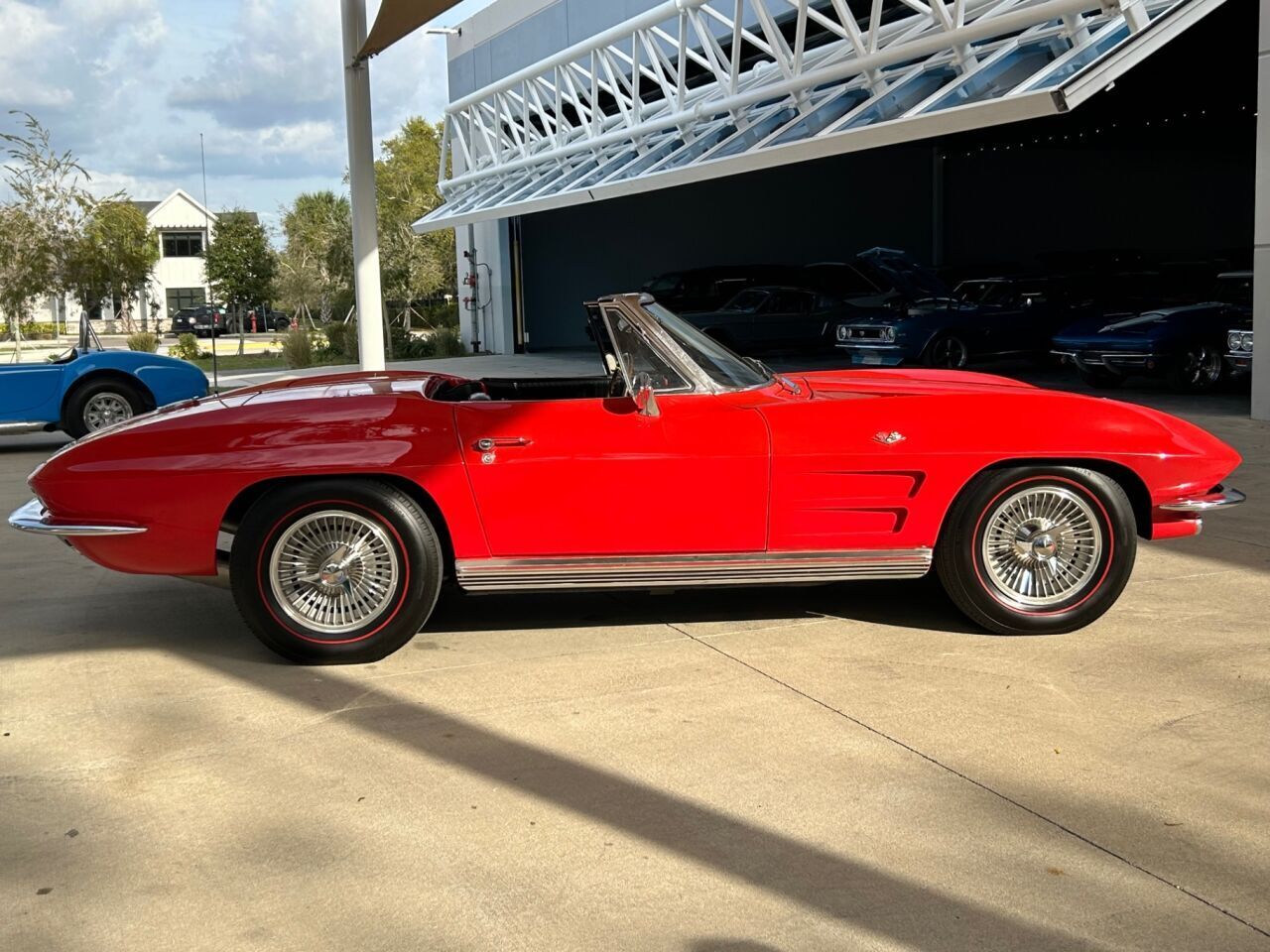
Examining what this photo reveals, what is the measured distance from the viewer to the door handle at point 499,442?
511 cm

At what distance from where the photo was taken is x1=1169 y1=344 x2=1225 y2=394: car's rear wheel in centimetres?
1469

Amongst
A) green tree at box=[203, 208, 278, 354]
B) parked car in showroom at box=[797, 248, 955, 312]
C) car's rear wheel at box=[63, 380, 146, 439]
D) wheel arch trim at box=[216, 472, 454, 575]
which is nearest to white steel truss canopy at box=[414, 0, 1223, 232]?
parked car in showroom at box=[797, 248, 955, 312]

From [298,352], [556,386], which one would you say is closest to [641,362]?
[556,386]

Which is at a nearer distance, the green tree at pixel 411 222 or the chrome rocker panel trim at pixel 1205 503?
the chrome rocker panel trim at pixel 1205 503

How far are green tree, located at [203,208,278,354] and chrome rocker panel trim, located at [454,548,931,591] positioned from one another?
36.7 m

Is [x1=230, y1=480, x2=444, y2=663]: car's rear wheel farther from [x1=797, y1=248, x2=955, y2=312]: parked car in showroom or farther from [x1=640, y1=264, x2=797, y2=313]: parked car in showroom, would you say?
[x1=640, y1=264, x2=797, y2=313]: parked car in showroom

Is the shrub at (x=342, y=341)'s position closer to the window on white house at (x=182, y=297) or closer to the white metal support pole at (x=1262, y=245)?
the white metal support pole at (x=1262, y=245)

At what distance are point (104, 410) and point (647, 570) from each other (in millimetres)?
8638

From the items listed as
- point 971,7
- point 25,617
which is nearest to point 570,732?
point 25,617

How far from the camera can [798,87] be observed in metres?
16.0

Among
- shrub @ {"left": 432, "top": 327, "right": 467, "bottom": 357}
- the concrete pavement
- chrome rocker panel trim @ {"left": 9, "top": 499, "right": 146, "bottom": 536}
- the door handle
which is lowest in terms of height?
the concrete pavement

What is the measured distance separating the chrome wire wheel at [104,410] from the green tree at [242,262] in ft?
93.8

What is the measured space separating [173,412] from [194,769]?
1951mm

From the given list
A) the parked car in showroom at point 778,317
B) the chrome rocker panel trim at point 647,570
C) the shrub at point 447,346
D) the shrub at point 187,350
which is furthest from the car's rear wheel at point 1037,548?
the shrub at point 187,350
